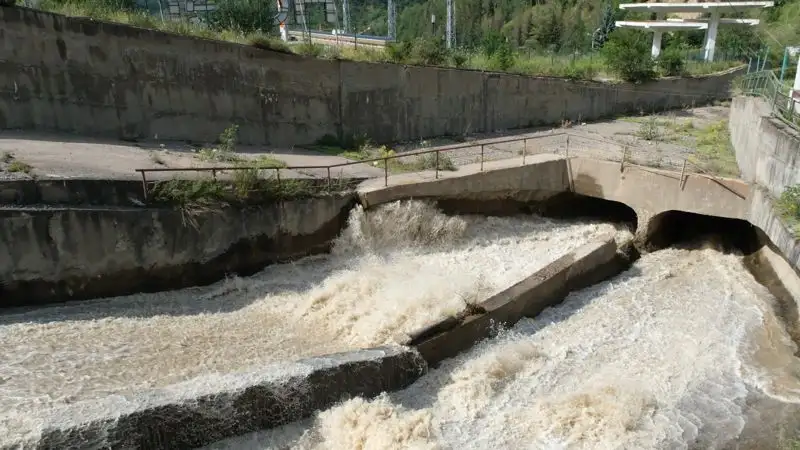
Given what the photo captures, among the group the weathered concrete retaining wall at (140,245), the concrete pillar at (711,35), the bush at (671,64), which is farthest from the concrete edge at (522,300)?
the concrete pillar at (711,35)

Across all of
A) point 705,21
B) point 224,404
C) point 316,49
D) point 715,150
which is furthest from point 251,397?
point 705,21

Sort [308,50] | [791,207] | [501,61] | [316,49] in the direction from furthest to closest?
Result: [501,61] < [316,49] < [308,50] < [791,207]

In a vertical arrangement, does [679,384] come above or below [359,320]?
below

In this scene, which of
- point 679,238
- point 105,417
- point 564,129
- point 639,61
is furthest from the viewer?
point 639,61

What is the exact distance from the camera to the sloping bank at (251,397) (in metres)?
6.71

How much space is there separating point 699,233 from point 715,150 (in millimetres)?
4326

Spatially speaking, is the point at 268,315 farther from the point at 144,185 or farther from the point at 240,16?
the point at 240,16

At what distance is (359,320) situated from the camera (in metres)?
10.0

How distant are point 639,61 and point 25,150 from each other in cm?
2484

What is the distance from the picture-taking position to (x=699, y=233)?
15508mm

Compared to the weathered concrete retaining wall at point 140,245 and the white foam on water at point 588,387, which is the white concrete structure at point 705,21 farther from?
the weathered concrete retaining wall at point 140,245

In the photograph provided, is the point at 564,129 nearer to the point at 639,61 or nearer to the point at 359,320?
the point at 639,61

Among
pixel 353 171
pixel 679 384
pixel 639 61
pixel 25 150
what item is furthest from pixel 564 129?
pixel 25 150

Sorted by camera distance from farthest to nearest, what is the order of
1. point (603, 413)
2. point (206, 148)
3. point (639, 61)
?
point (639, 61) → point (206, 148) → point (603, 413)
